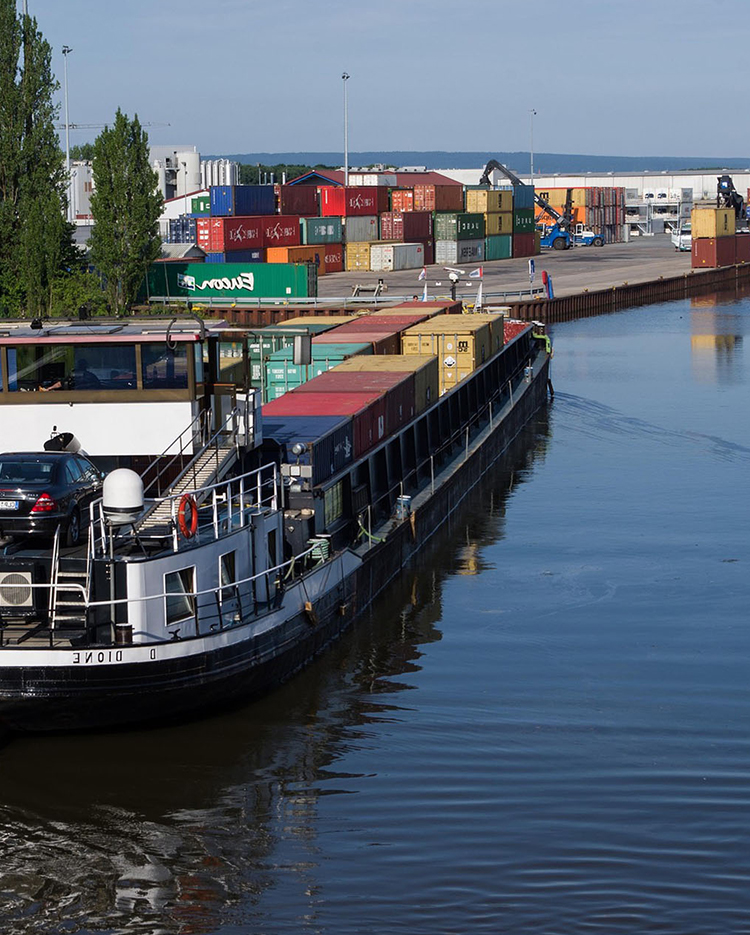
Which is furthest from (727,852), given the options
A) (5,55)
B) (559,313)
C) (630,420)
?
(559,313)

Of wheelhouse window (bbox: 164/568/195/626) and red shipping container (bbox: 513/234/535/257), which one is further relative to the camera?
red shipping container (bbox: 513/234/535/257)

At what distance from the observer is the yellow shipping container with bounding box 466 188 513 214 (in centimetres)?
12175

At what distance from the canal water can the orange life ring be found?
3.13 m

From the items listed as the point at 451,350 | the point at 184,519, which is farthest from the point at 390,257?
the point at 184,519

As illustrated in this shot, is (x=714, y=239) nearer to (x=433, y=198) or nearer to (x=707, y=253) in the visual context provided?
(x=707, y=253)

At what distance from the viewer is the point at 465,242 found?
11744 centimetres

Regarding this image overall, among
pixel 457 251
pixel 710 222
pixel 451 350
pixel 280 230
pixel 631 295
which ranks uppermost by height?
pixel 710 222

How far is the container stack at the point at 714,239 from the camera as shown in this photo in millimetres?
113250

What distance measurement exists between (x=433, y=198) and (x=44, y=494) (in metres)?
103

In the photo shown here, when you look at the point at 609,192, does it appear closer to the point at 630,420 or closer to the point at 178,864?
the point at 630,420

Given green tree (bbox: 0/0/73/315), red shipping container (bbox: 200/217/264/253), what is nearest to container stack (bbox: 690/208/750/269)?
red shipping container (bbox: 200/217/264/253)

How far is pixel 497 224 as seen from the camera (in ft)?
403

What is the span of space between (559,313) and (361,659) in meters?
64.1

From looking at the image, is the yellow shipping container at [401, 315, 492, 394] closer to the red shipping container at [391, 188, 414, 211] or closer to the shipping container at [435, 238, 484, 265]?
the shipping container at [435, 238, 484, 265]
